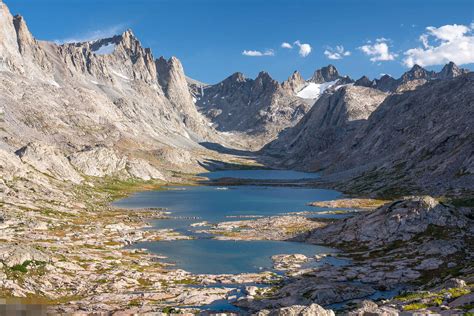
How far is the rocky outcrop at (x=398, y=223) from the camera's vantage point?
102 meters

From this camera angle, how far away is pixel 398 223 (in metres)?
106

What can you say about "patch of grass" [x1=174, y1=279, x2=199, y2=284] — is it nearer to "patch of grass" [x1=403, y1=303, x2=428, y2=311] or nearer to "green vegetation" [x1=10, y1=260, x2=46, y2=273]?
"green vegetation" [x1=10, y1=260, x2=46, y2=273]

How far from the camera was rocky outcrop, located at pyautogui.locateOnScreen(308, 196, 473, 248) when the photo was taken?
102m

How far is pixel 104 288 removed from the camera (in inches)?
2830

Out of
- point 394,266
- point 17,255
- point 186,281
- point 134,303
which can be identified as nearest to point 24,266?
point 17,255

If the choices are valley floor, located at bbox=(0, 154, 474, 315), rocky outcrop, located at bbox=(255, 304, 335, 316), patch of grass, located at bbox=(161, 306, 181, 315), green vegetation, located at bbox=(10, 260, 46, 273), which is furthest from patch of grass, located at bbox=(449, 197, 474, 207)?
green vegetation, located at bbox=(10, 260, 46, 273)

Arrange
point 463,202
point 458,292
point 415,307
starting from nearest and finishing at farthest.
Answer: point 415,307 < point 458,292 < point 463,202

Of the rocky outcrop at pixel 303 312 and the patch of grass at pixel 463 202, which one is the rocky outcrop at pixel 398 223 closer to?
the patch of grass at pixel 463 202

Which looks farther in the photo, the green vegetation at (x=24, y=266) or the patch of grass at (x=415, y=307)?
the green vegetation at (x=24, y=266)

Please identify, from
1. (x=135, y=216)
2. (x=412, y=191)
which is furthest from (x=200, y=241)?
(x=412, y=191)

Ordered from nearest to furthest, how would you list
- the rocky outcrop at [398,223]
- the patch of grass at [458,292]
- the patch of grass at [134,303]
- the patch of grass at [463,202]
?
the patch of grass at [458,292] → the patch of grass at [134,303] → the rocky outcrop at [398,223] → the patch of grass at [463,202]

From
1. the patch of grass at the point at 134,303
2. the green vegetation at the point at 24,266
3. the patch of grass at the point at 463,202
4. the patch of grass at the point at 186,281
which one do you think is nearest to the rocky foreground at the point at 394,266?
the patch of grass at the point at 134,303

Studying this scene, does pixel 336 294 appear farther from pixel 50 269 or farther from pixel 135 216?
pixel 135 216

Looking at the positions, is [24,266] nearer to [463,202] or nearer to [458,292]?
[458,292]
